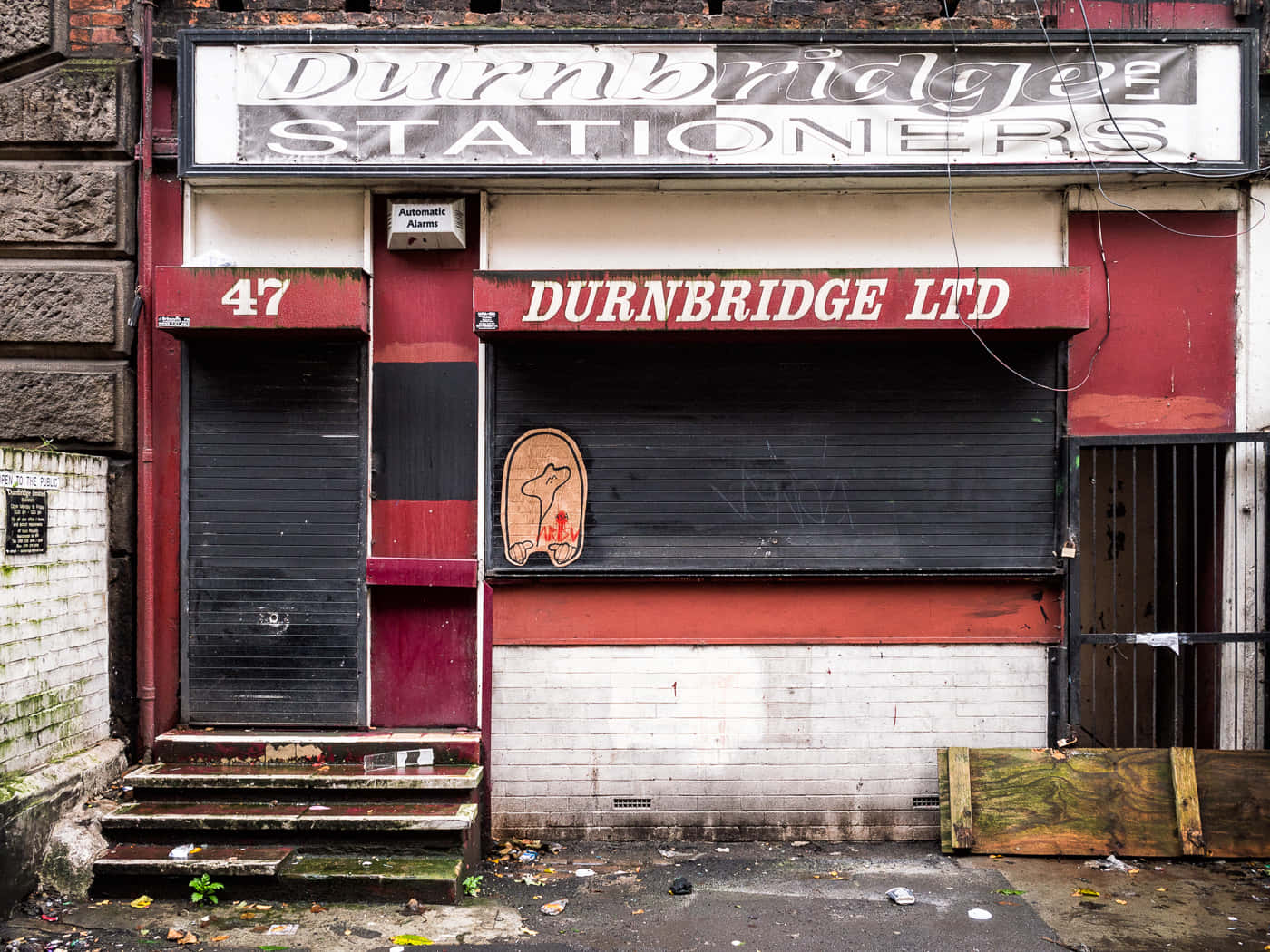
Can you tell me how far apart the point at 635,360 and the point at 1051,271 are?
2738 millimetres

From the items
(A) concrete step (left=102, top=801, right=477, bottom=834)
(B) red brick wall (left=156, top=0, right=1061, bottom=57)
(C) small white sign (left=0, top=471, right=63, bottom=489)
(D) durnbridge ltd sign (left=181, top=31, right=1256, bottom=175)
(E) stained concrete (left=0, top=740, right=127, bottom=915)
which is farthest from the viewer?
(B) red brick wall (left=156, top=0, right=1061, bottom=57)

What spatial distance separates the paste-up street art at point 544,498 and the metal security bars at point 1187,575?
Answer: 132 inches

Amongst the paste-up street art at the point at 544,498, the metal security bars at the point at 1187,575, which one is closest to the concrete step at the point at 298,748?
the paste-up street art at the point at 544,498

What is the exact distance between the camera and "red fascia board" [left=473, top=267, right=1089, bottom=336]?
550 cm

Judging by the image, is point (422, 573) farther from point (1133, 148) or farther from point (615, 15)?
point (1133, 148)

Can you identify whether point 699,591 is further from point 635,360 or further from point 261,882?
point 261,882

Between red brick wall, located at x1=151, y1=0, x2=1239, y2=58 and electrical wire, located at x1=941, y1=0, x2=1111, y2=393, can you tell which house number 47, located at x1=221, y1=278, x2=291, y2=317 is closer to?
red brick wall, located at x1=151, y1=0, x2=1239, y2=58

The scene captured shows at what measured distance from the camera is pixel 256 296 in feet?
18.1

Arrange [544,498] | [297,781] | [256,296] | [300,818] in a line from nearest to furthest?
[300,818] → [297,781] → [256,296] → [544,498]

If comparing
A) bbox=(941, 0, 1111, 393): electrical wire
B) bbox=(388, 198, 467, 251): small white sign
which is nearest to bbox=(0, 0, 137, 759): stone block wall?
bbox=(388, 198, 467, 251): small white sign

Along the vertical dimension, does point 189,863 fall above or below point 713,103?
below

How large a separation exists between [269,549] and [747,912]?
3817 mm

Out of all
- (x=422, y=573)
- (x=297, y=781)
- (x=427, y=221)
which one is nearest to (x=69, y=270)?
(x=427, y=221)

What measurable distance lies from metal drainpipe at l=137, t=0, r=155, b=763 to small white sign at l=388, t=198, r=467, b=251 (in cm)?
164
